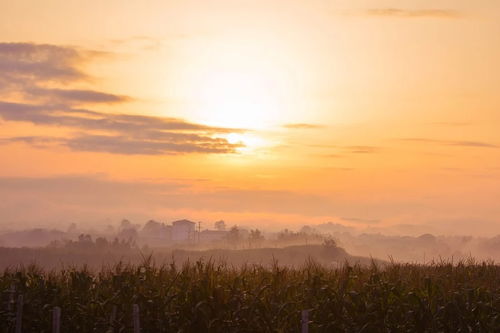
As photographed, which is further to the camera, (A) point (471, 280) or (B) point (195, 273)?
(A) point (471, 280)

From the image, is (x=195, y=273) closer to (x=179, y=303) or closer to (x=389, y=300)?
(x=179, y=303)

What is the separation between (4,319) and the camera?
22.3 meters

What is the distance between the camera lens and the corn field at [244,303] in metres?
20.2

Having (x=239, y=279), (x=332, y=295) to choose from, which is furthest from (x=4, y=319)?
(x=332, y=295)

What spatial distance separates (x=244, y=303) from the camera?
67.5 ft

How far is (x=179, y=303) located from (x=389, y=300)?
6.35 metres

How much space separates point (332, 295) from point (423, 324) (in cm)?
Result: 274

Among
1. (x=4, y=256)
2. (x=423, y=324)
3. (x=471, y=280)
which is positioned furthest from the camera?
(x=4, y=256)

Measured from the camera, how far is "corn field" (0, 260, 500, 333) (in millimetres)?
20188

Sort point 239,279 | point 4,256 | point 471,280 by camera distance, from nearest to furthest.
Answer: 1. point 239,279
2. point 471,280
3. point 4,256

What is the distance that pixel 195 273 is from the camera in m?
22.3

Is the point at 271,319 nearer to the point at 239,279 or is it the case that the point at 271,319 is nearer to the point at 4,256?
the point at 239,279

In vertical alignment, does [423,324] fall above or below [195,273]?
below

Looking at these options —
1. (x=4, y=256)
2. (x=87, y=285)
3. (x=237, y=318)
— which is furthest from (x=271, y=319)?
(x=4, y=256)
